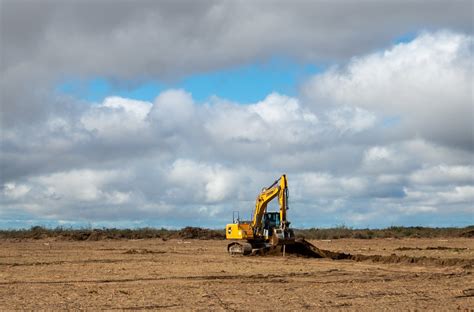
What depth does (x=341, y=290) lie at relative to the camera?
23.8 metres

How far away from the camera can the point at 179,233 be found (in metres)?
86.4

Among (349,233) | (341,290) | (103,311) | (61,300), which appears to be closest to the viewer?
(103,311)

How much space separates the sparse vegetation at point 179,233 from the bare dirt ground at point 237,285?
44183 mm

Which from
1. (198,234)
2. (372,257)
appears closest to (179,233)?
(198,234)

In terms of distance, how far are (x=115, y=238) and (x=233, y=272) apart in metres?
51.6

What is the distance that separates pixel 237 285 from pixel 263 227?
18036 millimetres

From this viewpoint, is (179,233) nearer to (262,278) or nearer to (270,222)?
(270,222)

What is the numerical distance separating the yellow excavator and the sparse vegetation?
3792cm

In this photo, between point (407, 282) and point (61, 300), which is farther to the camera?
point (407, 282)

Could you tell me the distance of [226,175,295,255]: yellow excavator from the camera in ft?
137

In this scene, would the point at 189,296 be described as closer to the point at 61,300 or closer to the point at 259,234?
the point at 61,300

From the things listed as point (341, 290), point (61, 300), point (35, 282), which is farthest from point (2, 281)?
point (341, 290)

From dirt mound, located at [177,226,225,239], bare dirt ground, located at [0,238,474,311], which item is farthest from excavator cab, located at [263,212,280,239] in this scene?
dirt mound, located at [177,226,225,239]

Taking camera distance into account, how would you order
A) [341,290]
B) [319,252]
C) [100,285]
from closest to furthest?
[341,290], [100,285], [319,252]
